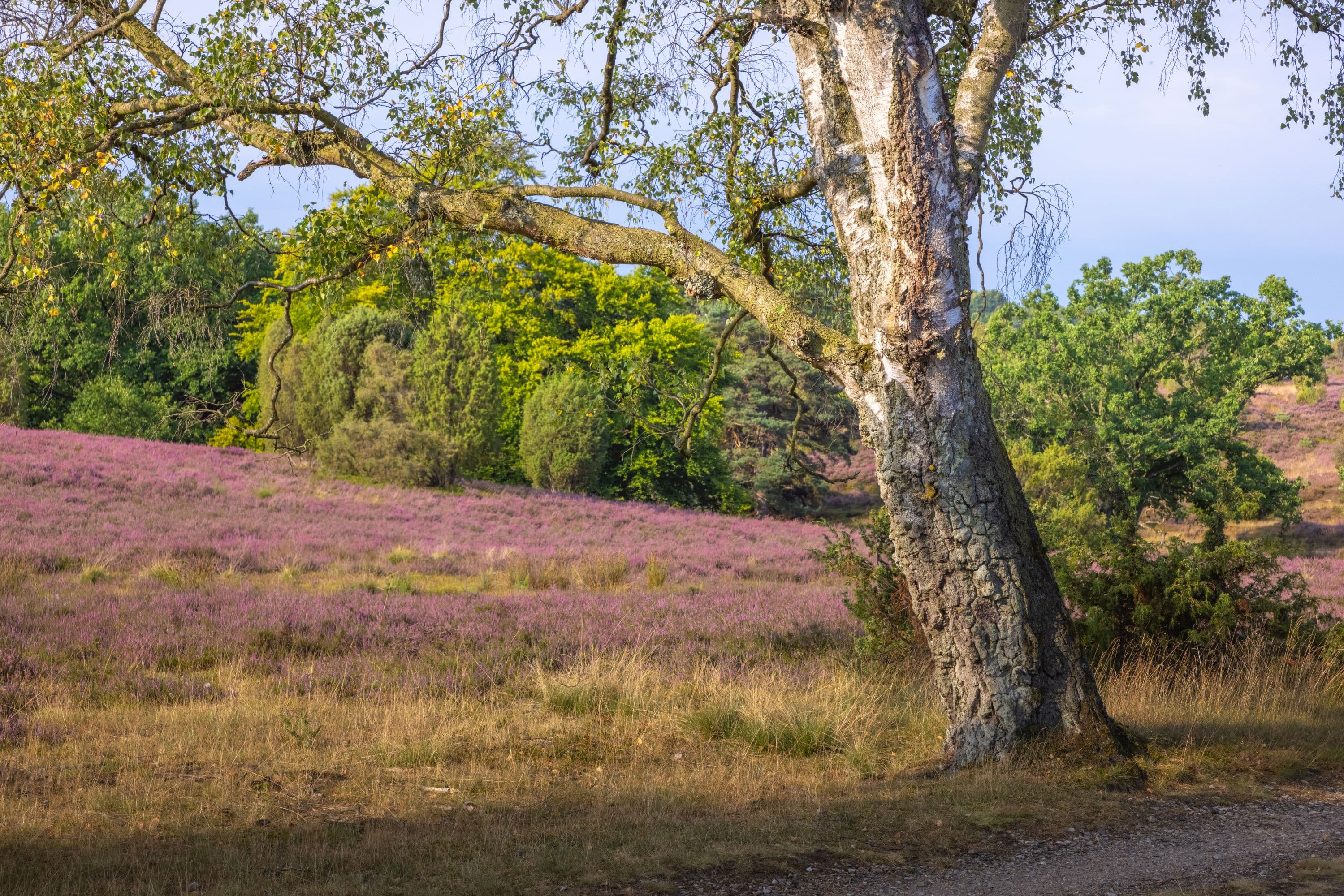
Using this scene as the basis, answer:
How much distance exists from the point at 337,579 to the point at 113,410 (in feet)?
88.4

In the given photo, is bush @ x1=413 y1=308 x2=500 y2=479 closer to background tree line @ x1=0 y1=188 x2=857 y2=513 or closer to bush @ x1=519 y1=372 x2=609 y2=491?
background tree line @ x1=0 y1=188 x2=857 y2=513

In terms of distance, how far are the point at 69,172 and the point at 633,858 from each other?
7054 mm

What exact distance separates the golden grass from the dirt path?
0.22 metres

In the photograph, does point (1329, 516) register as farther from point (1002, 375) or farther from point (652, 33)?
point (652, 33)

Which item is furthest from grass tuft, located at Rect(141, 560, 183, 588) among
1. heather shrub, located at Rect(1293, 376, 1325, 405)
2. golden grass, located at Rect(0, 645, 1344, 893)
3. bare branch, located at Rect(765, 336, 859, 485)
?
heather shrub, located at Rect(1293, 376, 1325, 405)

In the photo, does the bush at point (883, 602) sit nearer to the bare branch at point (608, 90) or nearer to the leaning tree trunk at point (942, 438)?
the leaning tree trunk at point (942, 438)

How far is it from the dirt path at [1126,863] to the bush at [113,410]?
3624 centimetres

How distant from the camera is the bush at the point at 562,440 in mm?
33938

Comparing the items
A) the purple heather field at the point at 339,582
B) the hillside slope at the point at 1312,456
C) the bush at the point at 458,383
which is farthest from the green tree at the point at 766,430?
the hillside slope at the point at 1312,456

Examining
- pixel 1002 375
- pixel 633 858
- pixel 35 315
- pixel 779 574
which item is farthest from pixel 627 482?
pixel 633 858

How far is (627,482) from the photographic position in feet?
134

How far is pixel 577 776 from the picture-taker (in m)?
6.65

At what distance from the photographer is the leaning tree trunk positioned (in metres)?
6.43

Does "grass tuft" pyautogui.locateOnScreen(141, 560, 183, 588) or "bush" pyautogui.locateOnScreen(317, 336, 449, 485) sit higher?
"bush" pyautogui.locateOnScreen(317, 336, 449, 485)
